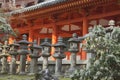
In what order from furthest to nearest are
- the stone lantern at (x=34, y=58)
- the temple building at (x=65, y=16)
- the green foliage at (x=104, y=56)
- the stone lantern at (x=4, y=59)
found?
the temple building at (x=65, y=16)
the stone lantern at (x=4, y=59)
the stone lantern at (x=34, y=58)
the green foliage at (x=104, y=56)

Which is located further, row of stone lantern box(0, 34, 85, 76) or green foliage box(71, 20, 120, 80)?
row of stone lantern box(0, 34, 85, 76)

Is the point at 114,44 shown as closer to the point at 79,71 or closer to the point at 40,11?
the point at 79,71

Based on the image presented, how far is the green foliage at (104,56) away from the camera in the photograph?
6.48 metres

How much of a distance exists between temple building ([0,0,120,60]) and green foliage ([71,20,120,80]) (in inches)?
255

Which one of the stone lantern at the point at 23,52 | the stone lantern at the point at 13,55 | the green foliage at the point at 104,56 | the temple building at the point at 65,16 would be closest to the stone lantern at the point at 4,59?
the stone lantern at the point at 13,55

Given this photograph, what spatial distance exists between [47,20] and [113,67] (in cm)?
1236

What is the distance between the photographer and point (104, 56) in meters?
6.55

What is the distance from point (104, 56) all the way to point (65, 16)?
1067 centimetres

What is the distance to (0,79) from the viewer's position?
10.4m

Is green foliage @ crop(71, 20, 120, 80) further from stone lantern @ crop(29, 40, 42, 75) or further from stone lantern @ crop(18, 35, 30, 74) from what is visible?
stone lantern @ crop(18, 35, 30, 74)

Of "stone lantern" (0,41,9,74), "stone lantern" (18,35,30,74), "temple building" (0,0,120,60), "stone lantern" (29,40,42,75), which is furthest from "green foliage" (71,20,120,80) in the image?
"stone lantern" (0,41,9,74)

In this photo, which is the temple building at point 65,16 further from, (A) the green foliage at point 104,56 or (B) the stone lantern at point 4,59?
(A) the green foliage at point 104,56

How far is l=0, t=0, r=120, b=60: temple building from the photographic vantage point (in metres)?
14.3

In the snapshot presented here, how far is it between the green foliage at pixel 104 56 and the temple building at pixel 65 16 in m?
6.48
